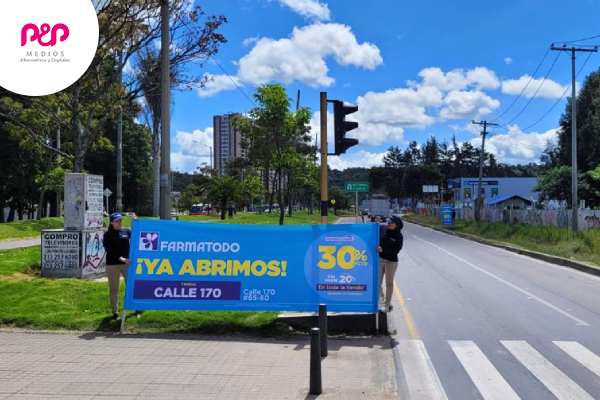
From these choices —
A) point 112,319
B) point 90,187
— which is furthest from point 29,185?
point 112,319

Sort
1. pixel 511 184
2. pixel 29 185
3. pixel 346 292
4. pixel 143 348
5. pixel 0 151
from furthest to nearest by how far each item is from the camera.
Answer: pixel 511 184, pixel 29 185, pixel 0 151, pixel 346 292, pixel 143 348

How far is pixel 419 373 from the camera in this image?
6121 millimetres

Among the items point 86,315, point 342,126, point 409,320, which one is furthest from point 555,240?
point 86,315

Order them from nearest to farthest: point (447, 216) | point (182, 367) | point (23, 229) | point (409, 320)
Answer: point (182, 367), point (409, 320), point (23, 229), point (447, 216)

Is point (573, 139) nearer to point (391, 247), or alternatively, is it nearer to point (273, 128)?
point (273, 128)

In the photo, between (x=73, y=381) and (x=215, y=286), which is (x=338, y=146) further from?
(x=73, y=381)

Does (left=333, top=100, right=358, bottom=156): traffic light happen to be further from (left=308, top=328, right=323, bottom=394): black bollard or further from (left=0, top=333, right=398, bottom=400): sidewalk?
(left=308, top=328, right=323, bottom=394): black bollard

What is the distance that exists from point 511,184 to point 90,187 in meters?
90.5

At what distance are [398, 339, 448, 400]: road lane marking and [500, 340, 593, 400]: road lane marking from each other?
3.77ft

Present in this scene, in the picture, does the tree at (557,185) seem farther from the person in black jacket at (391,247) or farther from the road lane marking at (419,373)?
the road lane marking at (419,373)

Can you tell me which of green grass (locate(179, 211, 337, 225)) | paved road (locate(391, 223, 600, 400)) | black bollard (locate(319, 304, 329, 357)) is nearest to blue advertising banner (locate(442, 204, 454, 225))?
green grass (locate(179, 211, 337, 225))

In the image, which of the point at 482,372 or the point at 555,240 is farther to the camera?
the point at 555,240

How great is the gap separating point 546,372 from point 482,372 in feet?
2.45

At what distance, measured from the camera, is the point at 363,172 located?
158750 mm
